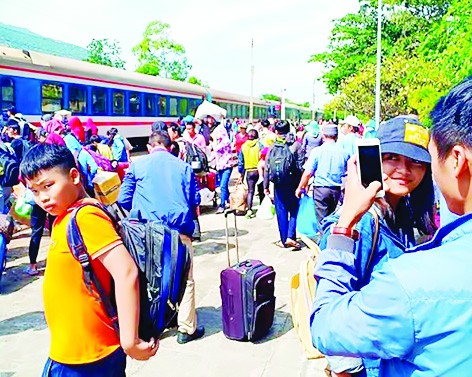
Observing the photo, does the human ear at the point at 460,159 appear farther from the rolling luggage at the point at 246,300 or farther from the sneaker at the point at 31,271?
the sneaker at the point at 31,271

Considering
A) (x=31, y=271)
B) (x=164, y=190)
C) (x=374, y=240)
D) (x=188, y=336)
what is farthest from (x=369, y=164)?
(x=31, y=271)

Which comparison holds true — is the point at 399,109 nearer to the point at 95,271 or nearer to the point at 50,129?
the point at 50,129

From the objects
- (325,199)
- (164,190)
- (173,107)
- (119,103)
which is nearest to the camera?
(164,190)

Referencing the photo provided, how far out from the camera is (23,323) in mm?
4531

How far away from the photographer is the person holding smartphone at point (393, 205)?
1770 millimetres

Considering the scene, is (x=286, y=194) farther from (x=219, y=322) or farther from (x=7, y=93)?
(x=7, y=93)

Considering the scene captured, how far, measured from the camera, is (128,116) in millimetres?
19297

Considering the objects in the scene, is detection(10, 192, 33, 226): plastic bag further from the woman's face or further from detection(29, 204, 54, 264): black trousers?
the woman's face

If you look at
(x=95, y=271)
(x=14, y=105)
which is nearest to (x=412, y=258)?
(x=95, y=271)

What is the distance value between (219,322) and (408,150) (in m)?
3.15

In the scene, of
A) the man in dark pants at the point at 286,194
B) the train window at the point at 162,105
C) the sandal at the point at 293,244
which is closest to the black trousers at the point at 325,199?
the man in dark pants at the point at 286,194

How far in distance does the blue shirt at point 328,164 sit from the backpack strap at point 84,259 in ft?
14.9

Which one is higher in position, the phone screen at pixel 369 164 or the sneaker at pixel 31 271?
the phone screen at pixel 369 164

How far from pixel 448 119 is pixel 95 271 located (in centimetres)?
144
